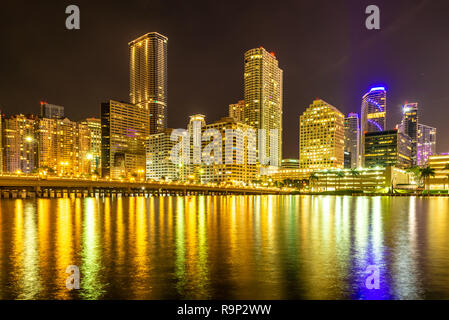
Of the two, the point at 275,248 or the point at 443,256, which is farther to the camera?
the point at 275,248

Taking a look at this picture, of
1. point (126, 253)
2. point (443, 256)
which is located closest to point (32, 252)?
point (126, 253)

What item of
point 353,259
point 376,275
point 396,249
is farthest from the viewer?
point 396,249

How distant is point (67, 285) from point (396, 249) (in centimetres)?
1877
